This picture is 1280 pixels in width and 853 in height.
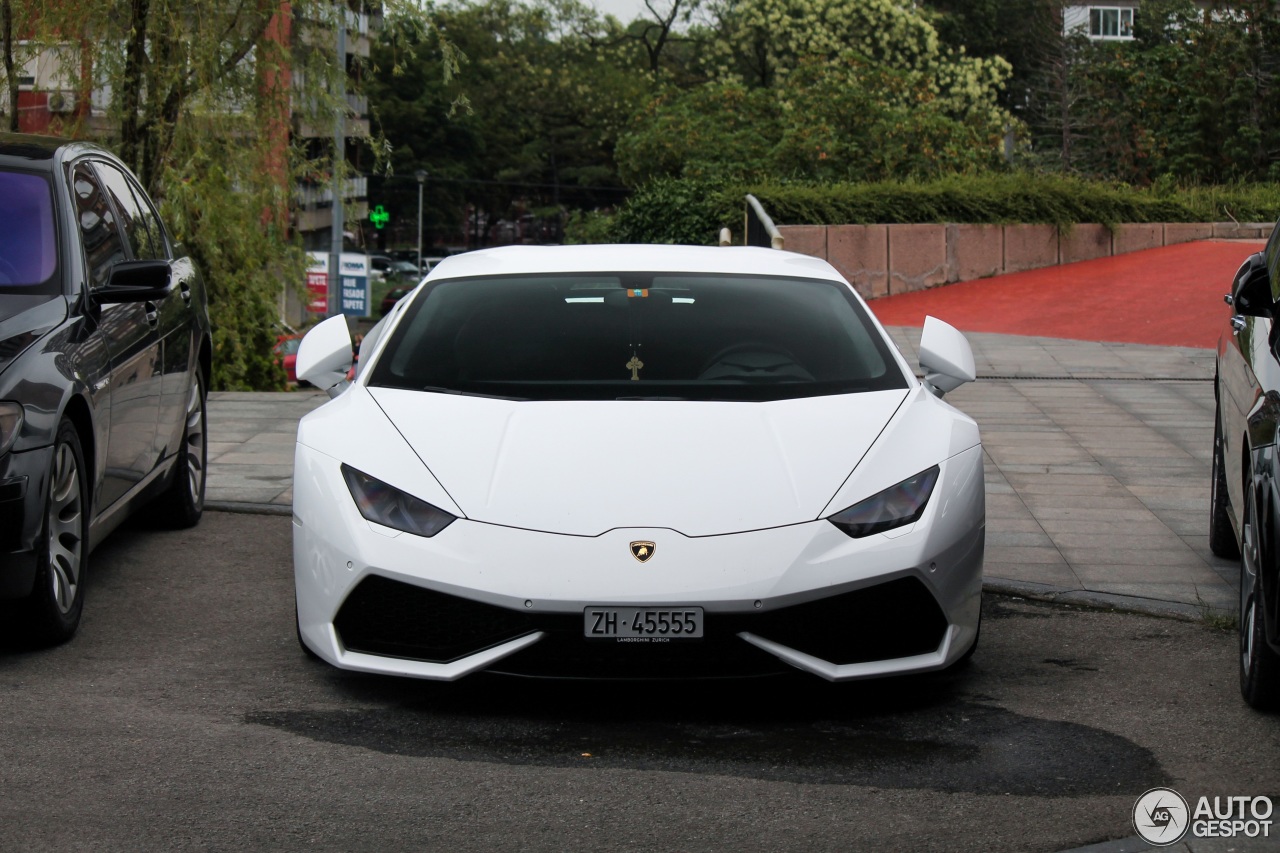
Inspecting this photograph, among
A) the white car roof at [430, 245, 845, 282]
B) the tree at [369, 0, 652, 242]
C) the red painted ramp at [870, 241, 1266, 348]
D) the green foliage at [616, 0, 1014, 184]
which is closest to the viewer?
the white car roof at [430, 245, 845, 282]

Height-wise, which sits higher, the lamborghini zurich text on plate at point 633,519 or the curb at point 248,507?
the lamborghini zurich text on plate at point 633,519

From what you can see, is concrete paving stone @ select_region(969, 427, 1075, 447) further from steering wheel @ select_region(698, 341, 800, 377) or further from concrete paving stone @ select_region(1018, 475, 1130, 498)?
steering wheel @ select_region(698, 341, 800, 377)

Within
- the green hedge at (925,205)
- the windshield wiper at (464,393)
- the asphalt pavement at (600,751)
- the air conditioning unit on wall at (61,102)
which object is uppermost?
the air conditioning unit on wall at (61,102)

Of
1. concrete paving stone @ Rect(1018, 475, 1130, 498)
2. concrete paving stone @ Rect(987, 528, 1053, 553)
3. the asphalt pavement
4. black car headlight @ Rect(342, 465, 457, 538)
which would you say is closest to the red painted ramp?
concrete paving stone @ Rect(1018, 475, 1130, 498)

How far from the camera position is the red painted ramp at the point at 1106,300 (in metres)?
18.4

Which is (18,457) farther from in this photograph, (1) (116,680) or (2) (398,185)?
(2) (398,185)

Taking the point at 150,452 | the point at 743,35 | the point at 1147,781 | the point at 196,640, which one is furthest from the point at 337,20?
the point at 743,35

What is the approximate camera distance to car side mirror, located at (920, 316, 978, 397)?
19.4ft

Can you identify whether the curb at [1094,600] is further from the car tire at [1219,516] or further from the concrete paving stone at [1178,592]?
the car tire at [1219,516]

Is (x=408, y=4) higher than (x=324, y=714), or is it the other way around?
(x=408, y=4)

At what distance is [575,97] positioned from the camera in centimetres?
7712

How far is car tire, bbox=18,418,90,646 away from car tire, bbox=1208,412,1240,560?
4290 mm

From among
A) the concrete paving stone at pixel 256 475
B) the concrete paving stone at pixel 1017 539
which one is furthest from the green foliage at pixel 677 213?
the concrete paving stone at pixel 1017 539

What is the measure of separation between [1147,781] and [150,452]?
13.9 ft
